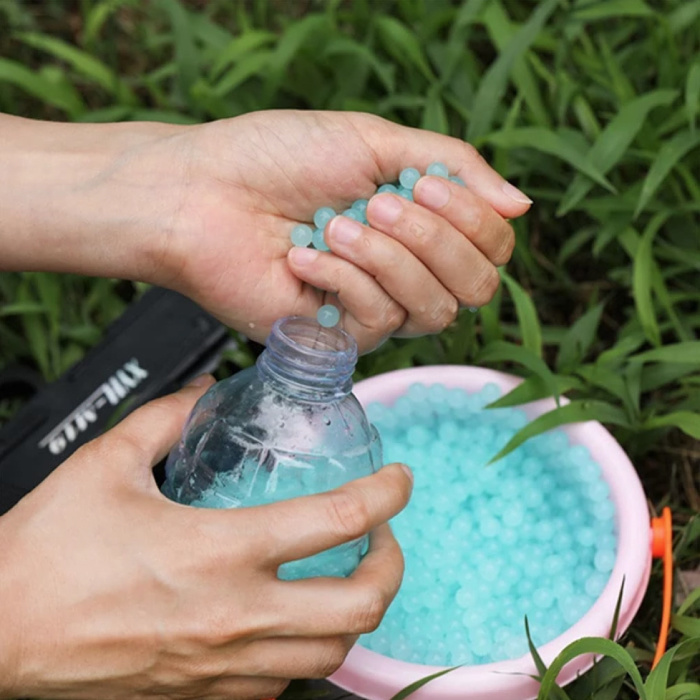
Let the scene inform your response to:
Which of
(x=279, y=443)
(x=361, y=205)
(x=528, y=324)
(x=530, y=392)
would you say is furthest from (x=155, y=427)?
(x=528, y=324)

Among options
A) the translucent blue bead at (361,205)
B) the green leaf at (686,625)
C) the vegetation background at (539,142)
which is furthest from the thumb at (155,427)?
the green leaf at (686,625)

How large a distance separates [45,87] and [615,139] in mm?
1304

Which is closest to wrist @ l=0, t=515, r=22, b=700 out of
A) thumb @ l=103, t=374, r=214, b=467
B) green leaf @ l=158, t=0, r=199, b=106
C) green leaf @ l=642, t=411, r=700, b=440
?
thumb @ l=103, t=374, r=214, b=467

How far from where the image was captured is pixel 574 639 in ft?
4.69

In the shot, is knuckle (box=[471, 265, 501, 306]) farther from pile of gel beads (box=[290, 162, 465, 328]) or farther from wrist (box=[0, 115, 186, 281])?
wrist (box=[0, 115, 186, 281])

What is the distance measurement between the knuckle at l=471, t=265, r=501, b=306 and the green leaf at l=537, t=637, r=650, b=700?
1.77 ft

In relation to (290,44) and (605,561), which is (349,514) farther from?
(290,44)

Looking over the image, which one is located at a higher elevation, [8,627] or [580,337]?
[8,627]

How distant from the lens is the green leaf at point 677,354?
1769mm

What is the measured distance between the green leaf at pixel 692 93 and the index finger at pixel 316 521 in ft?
3.83

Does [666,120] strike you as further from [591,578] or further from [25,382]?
[25,382]

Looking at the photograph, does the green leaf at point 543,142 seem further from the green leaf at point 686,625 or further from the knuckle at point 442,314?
the green leaf at point 686,625

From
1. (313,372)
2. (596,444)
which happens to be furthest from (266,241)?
(596,444)

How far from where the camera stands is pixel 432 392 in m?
1.81
